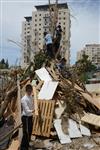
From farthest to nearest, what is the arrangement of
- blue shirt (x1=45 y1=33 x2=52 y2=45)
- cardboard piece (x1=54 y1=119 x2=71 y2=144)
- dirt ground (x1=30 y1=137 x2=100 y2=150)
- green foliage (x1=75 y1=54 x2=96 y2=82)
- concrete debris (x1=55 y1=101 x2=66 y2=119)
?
green foliage (x1=75 y1=54 x2=96 y2=82), blue shirt (x1=45 y1=33 x2=52 y2=45), concrete debris (x1=55 y1=101 x2=66 y2=119), cardboard piece (x1=54 y1=119 x2=71 y2=144), dirt ground (x1=30 y1=137 x2=100 y2=150)

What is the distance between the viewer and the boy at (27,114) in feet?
25.1

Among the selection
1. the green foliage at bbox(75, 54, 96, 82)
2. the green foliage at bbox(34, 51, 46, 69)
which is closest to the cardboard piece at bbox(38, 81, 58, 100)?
the green foliage at bbox(34, 51, 46, 69)

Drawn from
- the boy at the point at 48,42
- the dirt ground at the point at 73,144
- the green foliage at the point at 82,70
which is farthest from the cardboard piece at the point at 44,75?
the green foliage at the point at 82,70

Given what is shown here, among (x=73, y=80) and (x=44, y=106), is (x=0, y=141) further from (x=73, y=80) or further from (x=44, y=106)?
(x=73, y=80)

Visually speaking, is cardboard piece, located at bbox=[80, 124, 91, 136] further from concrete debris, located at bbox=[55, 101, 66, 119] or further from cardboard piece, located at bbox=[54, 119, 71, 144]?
concrete debris, located at bbox=[55, 101, 66, 119]

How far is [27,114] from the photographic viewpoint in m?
7.70

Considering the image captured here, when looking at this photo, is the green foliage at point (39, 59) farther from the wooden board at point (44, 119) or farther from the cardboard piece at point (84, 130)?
the cardboard piece at point (84, 130)

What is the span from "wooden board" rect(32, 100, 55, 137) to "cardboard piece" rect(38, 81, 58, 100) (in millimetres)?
607

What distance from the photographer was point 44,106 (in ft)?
31.4

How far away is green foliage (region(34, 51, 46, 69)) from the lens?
1285 centimetres

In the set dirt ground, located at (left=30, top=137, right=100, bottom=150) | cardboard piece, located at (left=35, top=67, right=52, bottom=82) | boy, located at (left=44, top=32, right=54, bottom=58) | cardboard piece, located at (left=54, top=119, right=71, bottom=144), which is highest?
boy, located at (left=44, top=32, right=54, bottom=58)

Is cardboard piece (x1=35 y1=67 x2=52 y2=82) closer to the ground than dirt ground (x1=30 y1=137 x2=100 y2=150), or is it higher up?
higher up

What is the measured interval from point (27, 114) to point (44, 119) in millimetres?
1806

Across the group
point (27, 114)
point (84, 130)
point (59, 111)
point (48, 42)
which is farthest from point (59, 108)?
point (48, 42)
